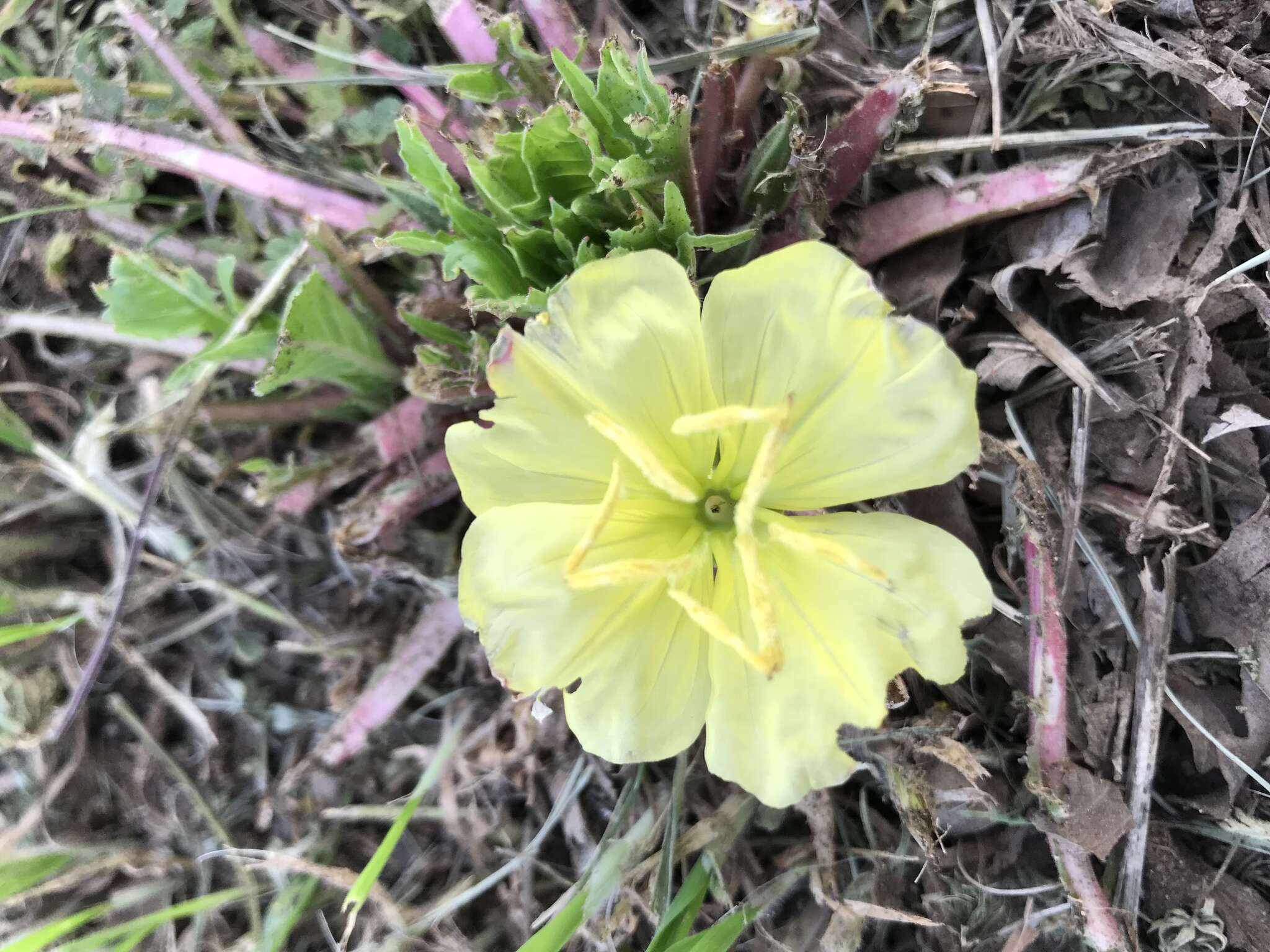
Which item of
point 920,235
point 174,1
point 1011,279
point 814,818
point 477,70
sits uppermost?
point 174,1

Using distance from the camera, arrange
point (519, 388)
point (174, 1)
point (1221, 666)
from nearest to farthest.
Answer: point (519, 388) < point (1221, 666) < point (174, 1)

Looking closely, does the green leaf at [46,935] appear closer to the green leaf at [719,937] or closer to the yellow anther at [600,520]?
the green leaf at [719,937]

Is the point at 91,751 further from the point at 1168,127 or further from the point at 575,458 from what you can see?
the point at 1168,127

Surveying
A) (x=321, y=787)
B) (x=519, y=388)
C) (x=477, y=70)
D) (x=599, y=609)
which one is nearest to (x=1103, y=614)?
(x=599, y=609)

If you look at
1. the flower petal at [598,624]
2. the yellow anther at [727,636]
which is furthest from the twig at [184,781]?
the yellow anther at [727,636]

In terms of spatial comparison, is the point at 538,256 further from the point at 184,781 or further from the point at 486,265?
the point at 184,781

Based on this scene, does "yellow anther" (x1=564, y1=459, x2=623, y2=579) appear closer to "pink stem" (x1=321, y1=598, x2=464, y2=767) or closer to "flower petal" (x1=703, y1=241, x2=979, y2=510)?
"flower petal" (x1=703, y1=241, x2=979, y2=510)

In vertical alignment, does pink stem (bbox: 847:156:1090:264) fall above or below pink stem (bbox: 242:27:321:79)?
below

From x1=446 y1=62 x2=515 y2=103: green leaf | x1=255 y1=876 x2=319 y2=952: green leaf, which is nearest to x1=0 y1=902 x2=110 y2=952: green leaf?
x1=255 y1=876 x2=319 y2=952: green leaf
